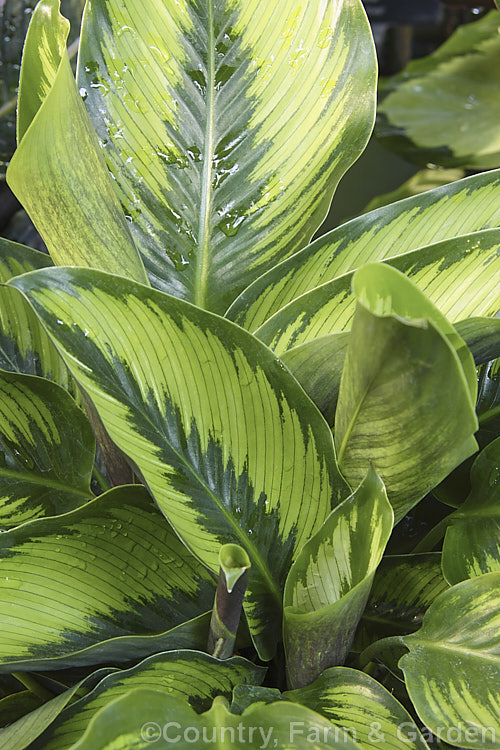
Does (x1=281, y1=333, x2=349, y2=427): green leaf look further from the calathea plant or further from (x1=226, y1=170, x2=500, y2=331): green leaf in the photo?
(x1=226, y1=170, x2=500, y2=331): green leaf

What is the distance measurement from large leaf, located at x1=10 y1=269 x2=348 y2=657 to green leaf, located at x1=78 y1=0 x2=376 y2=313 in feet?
0.66

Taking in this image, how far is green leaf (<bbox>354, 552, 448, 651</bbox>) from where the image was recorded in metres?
0.53

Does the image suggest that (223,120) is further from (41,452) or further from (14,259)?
(41,452)

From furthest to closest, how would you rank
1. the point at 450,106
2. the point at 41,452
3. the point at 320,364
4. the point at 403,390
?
the point at 450,106
the point at 41,452
the point at 320,364
the point at 403,390

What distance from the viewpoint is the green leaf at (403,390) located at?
0.31m

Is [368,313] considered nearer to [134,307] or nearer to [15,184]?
[134,307]

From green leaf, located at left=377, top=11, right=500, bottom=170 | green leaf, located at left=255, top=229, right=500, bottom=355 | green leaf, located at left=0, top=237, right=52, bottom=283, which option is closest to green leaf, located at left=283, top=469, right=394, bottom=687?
green leaf, located at left=255, top=229, right=500, bottom=355

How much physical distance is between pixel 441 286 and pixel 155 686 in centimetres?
35

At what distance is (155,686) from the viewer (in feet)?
1.40

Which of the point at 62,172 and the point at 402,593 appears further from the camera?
the point at 402,593

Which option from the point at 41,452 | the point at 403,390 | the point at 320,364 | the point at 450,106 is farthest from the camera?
the point at 450,106

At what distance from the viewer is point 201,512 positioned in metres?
0.45

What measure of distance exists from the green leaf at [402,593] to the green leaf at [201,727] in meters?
0.19

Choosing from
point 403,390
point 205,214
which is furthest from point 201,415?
point 205,214
